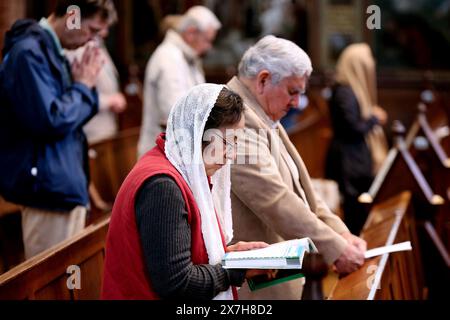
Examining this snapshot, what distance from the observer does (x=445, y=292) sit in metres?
4.14

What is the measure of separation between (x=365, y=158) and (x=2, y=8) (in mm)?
2757

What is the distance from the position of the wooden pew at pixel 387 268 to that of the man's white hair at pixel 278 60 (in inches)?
31.5

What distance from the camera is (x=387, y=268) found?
116 inches

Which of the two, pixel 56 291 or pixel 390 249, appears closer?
pixel 56 291

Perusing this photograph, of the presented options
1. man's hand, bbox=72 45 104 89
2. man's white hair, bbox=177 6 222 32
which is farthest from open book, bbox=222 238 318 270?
man's white hair, bbox=177 6 222 32

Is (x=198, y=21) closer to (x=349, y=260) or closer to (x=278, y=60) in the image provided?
(x=278, y=60)

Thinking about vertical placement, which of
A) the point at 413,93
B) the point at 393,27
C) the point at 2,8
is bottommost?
the point at 413,93

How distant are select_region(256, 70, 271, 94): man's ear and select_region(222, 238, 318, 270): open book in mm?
837

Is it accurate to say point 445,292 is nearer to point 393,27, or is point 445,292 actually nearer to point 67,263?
point 67,263

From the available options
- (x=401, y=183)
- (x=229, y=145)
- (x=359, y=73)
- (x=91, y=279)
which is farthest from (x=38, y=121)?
(x=359, y=73)

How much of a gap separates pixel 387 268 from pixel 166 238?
50.1 inches

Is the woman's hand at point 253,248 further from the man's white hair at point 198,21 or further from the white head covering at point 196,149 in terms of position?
the man's white hair at point 198,21
